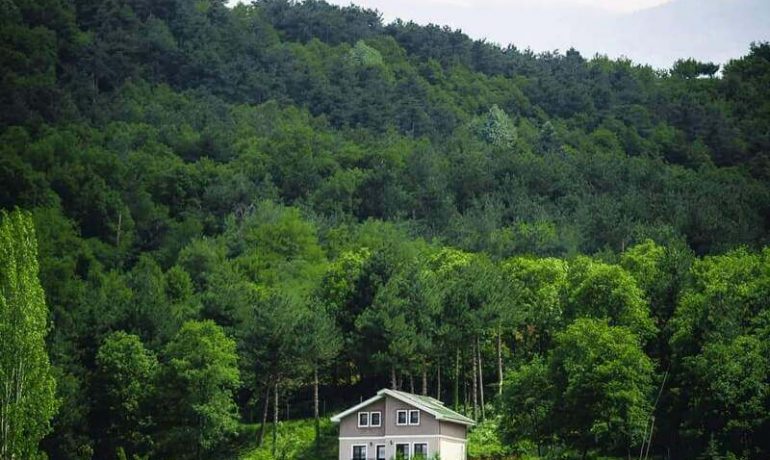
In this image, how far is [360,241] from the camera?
106 metres

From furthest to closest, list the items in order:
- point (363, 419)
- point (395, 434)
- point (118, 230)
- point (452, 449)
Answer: point (118, 230)
point (363, 419)
point (395, 434)
point (452, 449)

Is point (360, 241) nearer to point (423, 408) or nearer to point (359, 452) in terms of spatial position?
point (359, 452)

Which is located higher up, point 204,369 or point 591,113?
point 591,113

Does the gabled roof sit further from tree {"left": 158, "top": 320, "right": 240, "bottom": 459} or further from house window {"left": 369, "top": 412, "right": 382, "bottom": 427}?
tree {"left": 158, "top": 320, "right": 240, "bottom": 459}

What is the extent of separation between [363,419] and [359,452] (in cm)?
177

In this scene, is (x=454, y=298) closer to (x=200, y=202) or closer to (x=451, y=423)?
(x=451, y=423)

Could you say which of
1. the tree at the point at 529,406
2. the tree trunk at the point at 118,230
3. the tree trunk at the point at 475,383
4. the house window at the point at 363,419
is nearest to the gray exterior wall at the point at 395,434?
the house window at the point at 363,419

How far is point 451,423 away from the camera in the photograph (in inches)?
2746

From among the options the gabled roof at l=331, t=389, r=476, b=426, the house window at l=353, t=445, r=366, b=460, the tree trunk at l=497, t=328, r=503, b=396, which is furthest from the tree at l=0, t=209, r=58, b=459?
the tree trunk at l=497, t=328, r=503, b=396

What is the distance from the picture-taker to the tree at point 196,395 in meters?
71.4

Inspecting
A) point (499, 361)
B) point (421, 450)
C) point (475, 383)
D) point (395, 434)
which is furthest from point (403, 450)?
point (499, 361)

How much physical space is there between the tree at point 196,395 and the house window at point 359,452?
6.91 meters

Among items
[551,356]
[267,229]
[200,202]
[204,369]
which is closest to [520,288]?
[551,356]

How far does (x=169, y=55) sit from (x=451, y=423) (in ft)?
398
